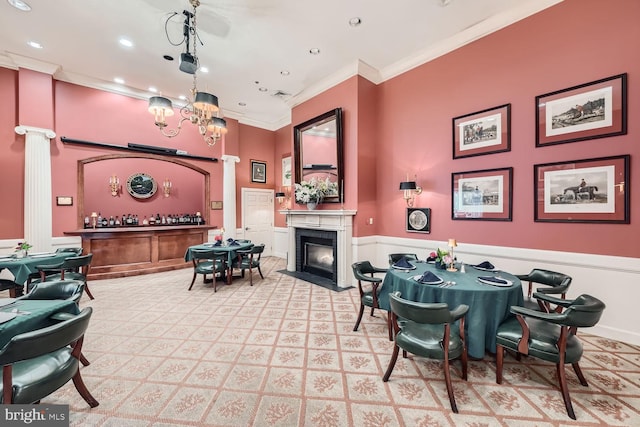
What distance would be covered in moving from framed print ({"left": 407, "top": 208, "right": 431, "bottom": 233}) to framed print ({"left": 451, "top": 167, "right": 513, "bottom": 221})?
47cm

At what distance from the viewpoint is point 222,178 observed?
7.83 metres

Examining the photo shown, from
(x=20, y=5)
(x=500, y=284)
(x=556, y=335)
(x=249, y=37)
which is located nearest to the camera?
(x=556, y=335)

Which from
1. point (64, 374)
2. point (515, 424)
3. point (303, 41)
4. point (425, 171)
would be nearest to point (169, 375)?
point (64, 374)

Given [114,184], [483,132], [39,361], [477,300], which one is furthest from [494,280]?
[114,184]

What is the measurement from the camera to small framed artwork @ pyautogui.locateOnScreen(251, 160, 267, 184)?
863cm

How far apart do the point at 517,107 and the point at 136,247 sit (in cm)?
852

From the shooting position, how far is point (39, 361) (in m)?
1.83

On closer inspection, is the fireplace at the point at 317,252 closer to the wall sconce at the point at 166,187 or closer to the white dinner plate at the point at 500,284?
the white dinner plate at the point at 500,284

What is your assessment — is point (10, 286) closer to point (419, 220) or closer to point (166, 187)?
point (166, 187)

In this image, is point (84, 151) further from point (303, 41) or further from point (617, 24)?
point (617, 24)

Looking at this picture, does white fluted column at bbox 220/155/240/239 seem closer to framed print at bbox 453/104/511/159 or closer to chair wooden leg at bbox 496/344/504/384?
framed print at bbox 453/104/511/159

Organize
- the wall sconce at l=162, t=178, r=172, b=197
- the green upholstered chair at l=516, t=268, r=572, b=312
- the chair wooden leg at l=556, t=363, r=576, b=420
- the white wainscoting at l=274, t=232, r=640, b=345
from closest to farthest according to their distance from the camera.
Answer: the chair wooden leg at l=556, t=363, r=576, b=420 → the green upholstered chair at l=516, t=268, r=572, b=312 → the white wainscoting at l=274, t=232, r=640, b=345 → the wall sconce at l=162, t=178, r=172, b=197

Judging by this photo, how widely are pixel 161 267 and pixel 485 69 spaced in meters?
8.34

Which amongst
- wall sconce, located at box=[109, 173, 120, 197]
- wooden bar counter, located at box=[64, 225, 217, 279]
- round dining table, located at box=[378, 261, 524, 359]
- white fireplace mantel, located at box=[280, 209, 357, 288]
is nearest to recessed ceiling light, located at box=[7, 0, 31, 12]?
wall sconce, located at box=[109, 173, 120, 197]
